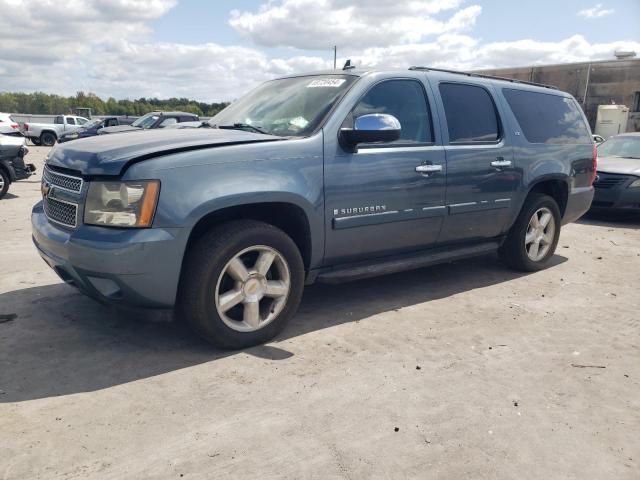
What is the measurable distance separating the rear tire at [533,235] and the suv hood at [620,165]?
3.96m

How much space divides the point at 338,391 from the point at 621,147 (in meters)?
9.54

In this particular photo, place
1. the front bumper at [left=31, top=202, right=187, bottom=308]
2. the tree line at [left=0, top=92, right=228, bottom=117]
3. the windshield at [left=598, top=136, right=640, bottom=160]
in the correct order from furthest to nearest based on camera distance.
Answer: the tree line at [left=0, top=92, right=228, bottom=117] → the windshield at [left=598, top=136, right=640, bottom=160] → the front bumper at [left=31, top=202, right=187, bottom=308]

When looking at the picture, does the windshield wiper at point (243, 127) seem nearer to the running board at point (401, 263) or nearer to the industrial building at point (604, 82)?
the running board at point (401, 263)

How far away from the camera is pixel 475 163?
4703 mm

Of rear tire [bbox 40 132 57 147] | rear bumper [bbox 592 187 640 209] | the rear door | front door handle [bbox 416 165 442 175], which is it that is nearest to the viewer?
front door handle [bbox 416 165 442 175]

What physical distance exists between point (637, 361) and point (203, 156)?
306 centimetres

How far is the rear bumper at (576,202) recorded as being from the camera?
5895 mm

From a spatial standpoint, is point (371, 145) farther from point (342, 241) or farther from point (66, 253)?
point (66, 253)

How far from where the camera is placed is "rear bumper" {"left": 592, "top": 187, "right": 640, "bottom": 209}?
8711 mm

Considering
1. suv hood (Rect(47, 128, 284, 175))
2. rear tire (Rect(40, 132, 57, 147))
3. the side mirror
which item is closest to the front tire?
suv hood (Rect(47, 128, 284, 175))

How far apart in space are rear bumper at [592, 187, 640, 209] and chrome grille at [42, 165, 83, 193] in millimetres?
8302

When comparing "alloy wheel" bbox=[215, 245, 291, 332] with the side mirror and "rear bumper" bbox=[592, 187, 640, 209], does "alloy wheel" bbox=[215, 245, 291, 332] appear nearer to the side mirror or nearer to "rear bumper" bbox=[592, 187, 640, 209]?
the side mirror

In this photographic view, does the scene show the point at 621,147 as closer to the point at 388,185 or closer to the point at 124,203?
the point at 388,185

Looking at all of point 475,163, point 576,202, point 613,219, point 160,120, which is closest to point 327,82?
point 475,163
